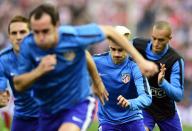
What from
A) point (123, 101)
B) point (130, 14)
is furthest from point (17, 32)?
point (130, 14)

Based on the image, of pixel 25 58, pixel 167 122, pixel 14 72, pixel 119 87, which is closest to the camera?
pixel 25 58

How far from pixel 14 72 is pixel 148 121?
2.41 m

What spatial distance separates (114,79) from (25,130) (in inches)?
55.4

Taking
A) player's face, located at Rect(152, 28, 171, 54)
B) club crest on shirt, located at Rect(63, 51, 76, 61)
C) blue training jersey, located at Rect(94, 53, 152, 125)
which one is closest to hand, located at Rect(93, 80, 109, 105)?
club crest on shirt, located at Rect(63, 51, 76, 61)

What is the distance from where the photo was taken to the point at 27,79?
8883mm

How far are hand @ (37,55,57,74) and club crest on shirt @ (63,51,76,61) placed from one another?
32 cm

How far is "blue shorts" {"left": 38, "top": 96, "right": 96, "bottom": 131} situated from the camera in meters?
9.28

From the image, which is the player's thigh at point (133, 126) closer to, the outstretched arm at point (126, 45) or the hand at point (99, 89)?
the hand at point (99, 89)

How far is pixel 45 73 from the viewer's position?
29.1ft

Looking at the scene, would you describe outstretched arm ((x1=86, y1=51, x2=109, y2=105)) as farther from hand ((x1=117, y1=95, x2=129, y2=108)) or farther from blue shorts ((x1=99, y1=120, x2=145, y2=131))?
blue shorts ((x1=99, y1=120, x2=145, y2=131))

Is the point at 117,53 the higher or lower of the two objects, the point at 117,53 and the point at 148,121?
the higher

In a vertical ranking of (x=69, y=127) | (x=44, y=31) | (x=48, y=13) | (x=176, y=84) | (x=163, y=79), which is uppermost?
(x=48, y=13)

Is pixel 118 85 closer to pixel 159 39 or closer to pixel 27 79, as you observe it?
pixel 159 39

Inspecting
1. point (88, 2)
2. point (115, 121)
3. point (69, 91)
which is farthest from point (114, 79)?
point (88, 2)
